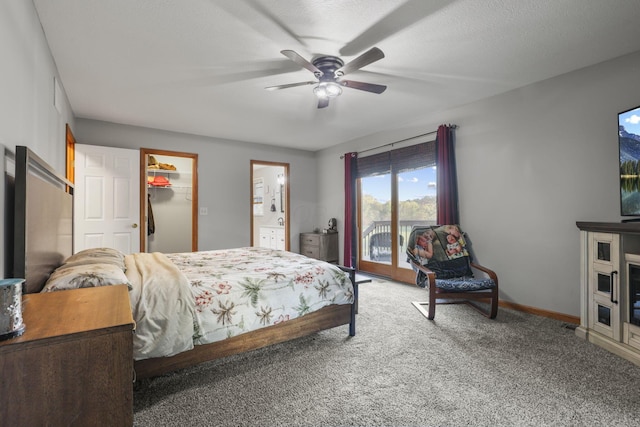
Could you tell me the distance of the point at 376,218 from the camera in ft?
17.4

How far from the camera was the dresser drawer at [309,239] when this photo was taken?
5.81m

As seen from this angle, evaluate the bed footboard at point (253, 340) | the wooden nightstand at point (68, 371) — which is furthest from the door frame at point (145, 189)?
the wooden nightstand at point (68, 371)

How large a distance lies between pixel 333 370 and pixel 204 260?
1.55m

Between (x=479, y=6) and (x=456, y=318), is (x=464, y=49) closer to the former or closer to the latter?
(x=479, y=6)

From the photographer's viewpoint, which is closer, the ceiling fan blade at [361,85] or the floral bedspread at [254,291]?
the floral bedspread at [254,291]

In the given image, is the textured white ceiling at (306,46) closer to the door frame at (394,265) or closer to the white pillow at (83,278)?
the door frame at (394,265)

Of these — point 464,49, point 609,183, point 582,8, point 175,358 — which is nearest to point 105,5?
point 175,358

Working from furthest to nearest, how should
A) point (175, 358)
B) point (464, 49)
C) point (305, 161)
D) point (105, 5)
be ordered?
point (305, 161) → point (464, 49) → point (105, 5) → point (175, 358)

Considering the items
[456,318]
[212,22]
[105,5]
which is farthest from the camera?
[456,318]

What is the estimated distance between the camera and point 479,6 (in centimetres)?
201

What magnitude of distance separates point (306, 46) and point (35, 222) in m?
2.15

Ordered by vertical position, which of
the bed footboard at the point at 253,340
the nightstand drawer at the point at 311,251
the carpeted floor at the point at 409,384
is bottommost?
the carpeted floor at the point at 409,384

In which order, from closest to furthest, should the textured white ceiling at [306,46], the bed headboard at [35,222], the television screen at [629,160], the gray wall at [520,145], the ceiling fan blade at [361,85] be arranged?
the bed headboard at [35,222], the gray wall at [520,145], the textured white ceiling at [306,46], the television screen at [629,160], the ceiling fan blade at [361,85]

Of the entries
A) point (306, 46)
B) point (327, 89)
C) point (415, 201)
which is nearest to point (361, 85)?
point (327, 89)
